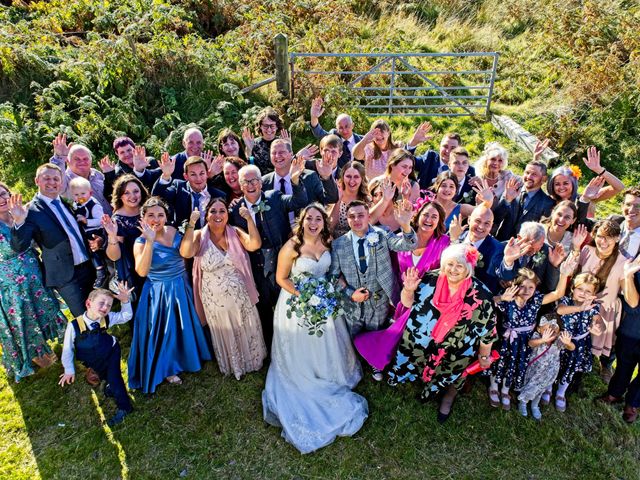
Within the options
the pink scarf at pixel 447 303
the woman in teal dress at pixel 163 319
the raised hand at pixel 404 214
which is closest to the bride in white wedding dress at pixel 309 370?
the raised hand at pixel 404 214

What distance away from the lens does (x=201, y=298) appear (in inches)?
211

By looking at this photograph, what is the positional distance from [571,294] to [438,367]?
1.48 metres

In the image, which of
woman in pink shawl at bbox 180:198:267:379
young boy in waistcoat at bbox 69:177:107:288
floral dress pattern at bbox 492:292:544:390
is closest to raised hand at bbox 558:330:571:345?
floral dress pattern at bbox 492:292:544:390

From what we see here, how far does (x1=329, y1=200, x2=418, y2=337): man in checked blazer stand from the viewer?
4.91 meters

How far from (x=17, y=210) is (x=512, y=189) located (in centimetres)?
529

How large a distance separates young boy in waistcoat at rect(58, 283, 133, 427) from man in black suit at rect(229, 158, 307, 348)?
4.65 ft

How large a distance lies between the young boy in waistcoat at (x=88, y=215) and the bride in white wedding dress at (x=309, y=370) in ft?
6.65

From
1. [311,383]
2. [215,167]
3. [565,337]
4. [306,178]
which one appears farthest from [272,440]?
[215,167]

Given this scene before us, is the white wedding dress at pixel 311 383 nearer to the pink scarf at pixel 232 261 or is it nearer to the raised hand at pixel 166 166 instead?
the pink scarf at pixel 232 261

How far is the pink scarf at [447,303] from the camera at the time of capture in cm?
457

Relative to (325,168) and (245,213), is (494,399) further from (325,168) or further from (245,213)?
(245,213)

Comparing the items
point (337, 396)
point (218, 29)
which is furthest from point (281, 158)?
point (218, 29)

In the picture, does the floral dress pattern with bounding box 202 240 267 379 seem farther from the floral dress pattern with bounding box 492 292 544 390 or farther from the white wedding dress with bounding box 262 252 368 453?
the floral dress pattern with bounding box 492 292 544 390

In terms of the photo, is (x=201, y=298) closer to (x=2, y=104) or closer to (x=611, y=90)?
(x=2, y=104)
